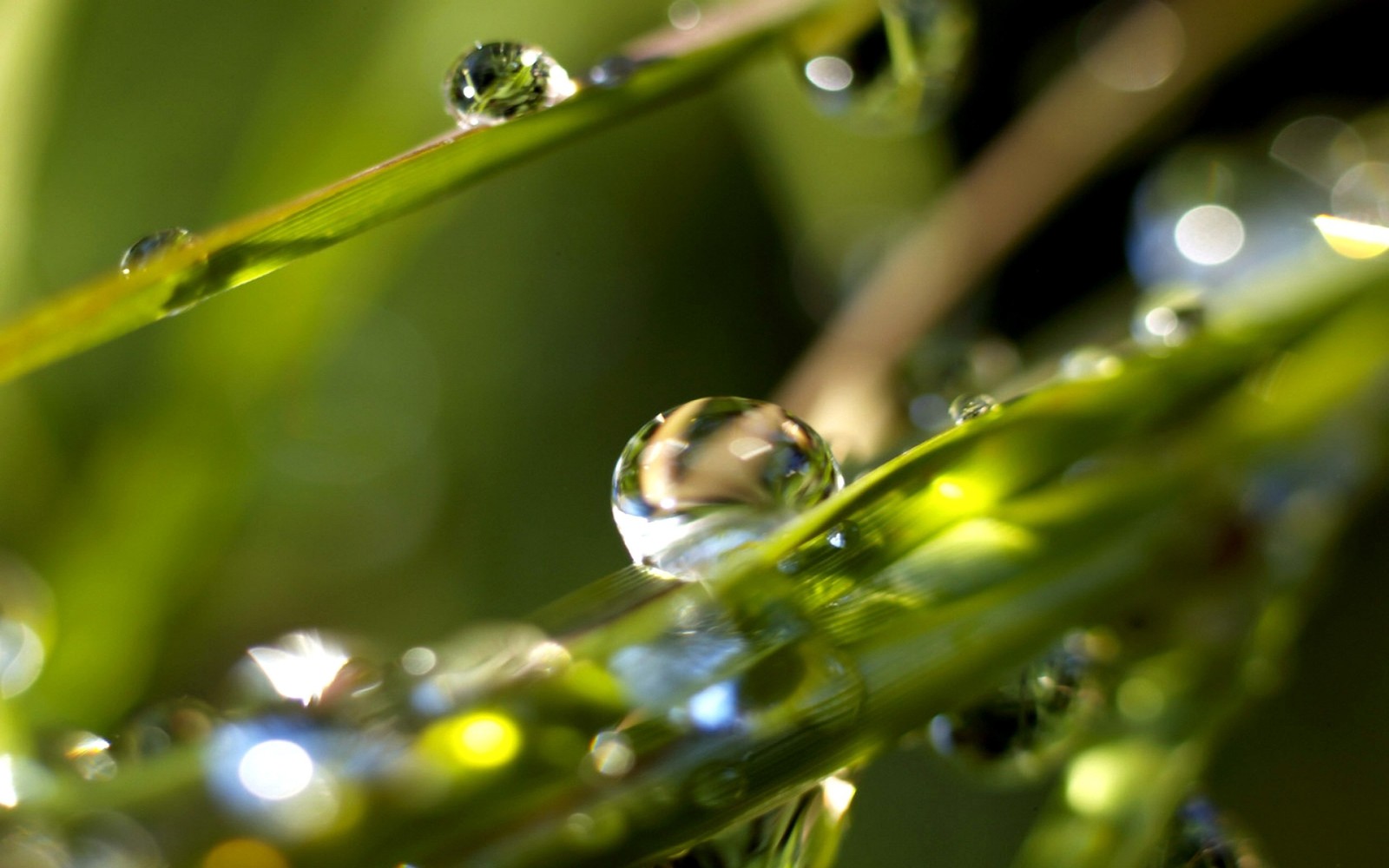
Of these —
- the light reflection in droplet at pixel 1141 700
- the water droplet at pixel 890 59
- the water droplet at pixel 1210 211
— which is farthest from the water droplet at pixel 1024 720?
the water droplet at pixel 1210 211

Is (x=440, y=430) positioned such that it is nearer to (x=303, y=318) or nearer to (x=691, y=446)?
(x=303, y=318)

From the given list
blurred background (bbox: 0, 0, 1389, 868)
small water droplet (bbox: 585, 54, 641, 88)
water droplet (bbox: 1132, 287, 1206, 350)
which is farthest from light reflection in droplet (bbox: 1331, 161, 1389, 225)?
small water droplet (bbox: 585, 54, 641, 88)

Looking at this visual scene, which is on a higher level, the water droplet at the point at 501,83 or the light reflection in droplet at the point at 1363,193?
the light reflection in droplet at the point at 1363,193

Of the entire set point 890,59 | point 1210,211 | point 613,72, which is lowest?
point 613,72

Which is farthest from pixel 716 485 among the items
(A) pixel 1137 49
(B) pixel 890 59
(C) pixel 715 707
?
(A) pixel 1137 49

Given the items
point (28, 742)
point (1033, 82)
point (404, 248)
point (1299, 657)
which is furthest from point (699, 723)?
point (1033, 82)

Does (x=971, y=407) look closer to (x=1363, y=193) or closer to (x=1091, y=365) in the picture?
(x=1091, y=365)

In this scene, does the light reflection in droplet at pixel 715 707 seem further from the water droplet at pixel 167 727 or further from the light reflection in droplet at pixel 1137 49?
the light reflection in droplet at pixel 1137 49
